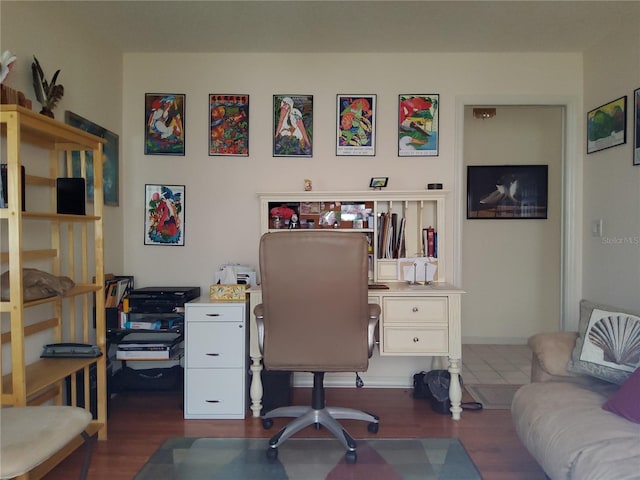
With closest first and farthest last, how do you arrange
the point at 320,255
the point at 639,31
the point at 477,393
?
the point at 320,255 → the point at 639,31 → the point at 477,393

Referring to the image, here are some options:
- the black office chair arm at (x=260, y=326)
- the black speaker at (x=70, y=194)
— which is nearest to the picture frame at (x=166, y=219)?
the black speaker at (x=70, y=194)

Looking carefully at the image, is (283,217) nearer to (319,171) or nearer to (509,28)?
(319,171)

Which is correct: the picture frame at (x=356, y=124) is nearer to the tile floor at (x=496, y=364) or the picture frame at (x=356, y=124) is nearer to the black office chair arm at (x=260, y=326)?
the black office chair arm at (x=260, y=326)

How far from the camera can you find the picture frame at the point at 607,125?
8.42 feet

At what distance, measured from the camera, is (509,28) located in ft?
8.70

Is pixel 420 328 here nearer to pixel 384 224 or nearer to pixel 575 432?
pixel 384 224

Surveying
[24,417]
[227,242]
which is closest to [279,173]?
A: [227,242]

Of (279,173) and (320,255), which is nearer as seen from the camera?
(320,255)

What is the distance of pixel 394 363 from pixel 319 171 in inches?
60.4

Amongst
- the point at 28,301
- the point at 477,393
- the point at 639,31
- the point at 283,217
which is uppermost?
the point at 639,31

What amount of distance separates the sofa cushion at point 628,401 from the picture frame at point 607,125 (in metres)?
1.65

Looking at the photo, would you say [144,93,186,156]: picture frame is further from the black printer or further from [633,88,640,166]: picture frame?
[633,88,640,166]: picture frame

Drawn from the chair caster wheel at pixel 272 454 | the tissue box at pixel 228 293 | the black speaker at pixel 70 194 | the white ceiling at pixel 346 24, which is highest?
the white ceiling at pixel 346 24

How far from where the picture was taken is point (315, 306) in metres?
1.98
